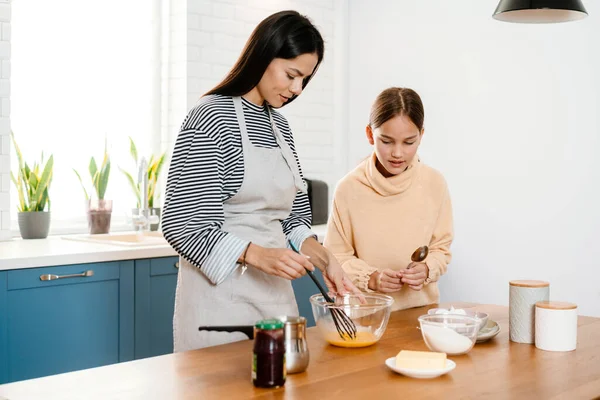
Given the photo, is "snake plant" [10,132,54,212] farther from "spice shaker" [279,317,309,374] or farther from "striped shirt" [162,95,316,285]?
"spice shaker" [279,317,309,374]

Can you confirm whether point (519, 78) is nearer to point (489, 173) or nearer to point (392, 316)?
point (489, 173)

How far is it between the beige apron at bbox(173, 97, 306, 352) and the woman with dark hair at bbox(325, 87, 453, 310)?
481 millimetres

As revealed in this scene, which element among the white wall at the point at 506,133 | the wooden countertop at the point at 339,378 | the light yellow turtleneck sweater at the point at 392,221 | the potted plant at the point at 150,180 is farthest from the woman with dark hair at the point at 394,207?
the potted plant at the point at 150,180

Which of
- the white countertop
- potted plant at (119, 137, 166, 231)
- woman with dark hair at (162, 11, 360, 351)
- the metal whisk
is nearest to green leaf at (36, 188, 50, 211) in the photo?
the white countertop

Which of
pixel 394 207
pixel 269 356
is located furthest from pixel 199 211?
pixel 394 207

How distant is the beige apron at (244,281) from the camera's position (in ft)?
7.12

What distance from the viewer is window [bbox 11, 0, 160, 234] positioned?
400cm

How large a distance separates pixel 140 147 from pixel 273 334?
3061mm

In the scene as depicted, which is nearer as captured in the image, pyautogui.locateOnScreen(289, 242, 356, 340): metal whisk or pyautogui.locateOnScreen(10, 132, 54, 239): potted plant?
pyautogui.locateOnScreen(289, 242, 356, 340): metal whisk

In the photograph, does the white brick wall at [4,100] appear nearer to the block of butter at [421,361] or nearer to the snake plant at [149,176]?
the snake plant at [149,176]

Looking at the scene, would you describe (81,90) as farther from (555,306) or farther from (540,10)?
(555,306)

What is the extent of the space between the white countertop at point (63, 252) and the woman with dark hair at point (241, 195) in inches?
39.3

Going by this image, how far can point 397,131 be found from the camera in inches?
104

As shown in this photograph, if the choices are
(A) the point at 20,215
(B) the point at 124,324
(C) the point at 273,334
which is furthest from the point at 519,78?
(C) the point at 273,334
